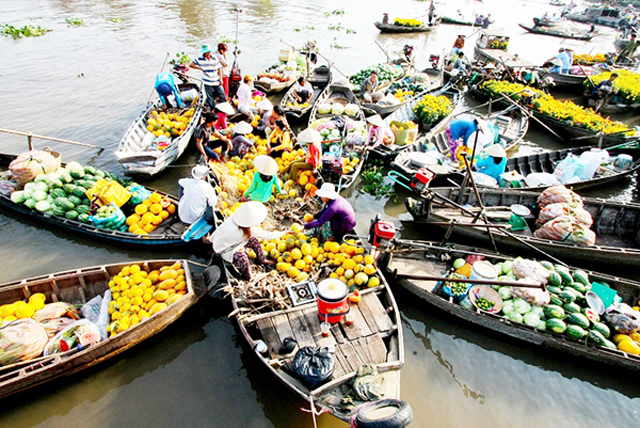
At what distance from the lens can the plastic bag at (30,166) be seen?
891 cm

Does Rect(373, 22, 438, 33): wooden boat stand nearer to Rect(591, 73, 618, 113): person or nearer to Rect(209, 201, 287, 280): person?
Rect(591, 73, 618, 113): person

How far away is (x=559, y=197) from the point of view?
28.5 ft

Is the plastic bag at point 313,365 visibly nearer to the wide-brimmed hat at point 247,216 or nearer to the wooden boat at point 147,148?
the wide-brimmed hat at point 247,216

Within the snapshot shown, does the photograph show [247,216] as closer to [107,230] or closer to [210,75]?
[107,230]

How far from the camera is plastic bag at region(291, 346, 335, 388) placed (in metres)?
4.82

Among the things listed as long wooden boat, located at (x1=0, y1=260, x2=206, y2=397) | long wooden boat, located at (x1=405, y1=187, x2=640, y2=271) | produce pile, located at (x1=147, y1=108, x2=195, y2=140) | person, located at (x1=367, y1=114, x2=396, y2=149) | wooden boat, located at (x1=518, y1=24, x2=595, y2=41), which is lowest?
long wooden boat, located at (x1=0, y1=260, x2=206, y2=397)

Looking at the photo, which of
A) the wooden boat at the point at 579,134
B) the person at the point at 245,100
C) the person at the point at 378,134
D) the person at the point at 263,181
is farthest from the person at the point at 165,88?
the wooden boat at the point at 579,134

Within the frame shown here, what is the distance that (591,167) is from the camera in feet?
34.8

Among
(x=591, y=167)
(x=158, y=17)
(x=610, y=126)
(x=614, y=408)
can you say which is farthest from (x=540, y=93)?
(x=158, y=17)

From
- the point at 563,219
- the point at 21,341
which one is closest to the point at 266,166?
the point at 21,341

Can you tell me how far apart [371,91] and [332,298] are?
13.1 m

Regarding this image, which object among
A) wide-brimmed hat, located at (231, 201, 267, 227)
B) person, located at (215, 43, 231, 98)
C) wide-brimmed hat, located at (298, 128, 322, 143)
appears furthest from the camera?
person, located at (215, 43, 231, 98)

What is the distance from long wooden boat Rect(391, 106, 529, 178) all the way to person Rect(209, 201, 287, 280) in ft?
18.7

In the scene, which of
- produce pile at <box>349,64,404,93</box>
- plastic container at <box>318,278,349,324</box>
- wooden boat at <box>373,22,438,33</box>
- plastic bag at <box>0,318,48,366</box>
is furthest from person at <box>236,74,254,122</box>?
wooden boat at <box>373,22,438,33</box>
